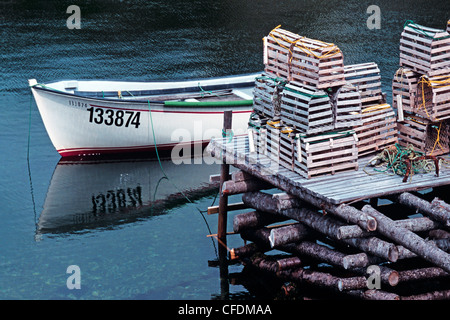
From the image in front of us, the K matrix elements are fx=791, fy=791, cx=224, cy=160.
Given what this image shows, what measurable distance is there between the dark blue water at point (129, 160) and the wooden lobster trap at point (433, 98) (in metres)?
7.09

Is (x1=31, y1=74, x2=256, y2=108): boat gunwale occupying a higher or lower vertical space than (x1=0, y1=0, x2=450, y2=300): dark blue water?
higher

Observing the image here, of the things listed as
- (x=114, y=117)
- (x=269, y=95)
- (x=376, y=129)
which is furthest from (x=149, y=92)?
(x=376, y=129)

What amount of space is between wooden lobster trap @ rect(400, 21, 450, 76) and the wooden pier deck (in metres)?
2.58

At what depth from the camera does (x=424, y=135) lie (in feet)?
72.0

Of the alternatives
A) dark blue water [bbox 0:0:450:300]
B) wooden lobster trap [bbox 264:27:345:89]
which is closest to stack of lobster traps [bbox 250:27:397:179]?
wooden lobster trap [bbox 264:27:345:89]

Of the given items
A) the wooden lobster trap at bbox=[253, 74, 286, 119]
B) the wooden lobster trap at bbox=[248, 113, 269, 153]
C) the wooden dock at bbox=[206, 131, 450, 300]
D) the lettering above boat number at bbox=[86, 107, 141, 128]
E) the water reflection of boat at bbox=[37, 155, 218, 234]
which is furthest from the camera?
the lettering above boat number at bbox=[86, 107, 141, 128]

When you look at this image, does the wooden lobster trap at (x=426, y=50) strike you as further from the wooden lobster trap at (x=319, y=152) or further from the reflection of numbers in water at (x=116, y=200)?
the reflection of numbers in water at (x=116, y=200)

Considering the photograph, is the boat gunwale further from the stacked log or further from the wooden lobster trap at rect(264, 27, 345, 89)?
the stacked log

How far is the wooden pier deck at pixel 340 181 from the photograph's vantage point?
1983 cm

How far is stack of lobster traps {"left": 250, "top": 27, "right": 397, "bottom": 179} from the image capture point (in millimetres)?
20500

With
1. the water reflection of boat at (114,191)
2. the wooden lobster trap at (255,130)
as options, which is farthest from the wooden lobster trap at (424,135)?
the water reflection of boat at (114,191)

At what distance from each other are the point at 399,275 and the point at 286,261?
319 centimetres
